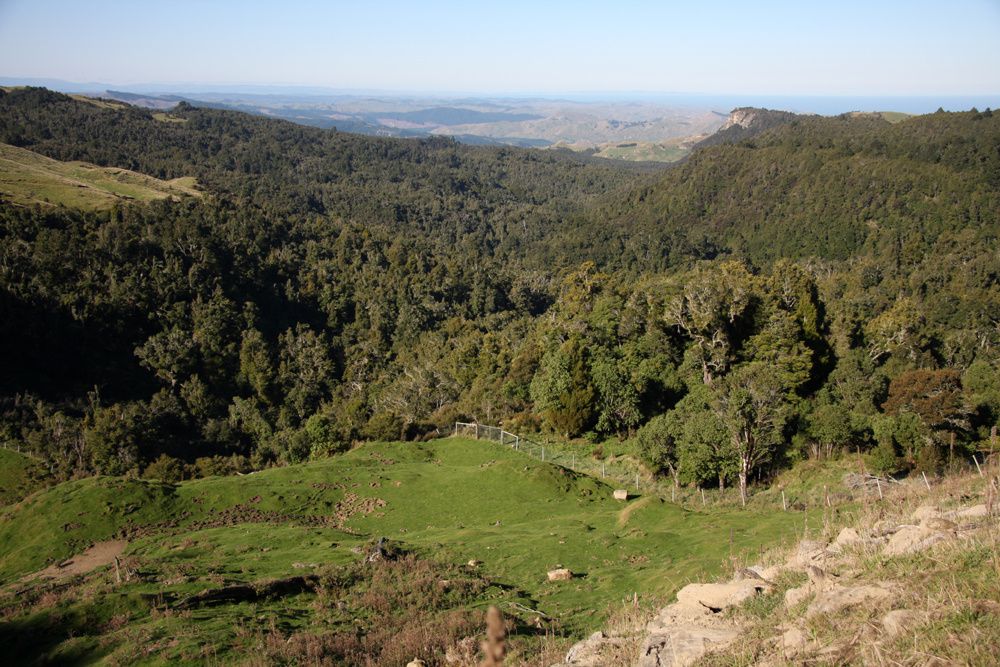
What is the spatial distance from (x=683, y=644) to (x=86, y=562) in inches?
842

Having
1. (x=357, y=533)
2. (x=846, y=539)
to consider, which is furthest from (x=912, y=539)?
(x=357, y=533)

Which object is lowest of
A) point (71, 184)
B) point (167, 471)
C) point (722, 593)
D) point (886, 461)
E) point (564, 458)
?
point (167, 471)

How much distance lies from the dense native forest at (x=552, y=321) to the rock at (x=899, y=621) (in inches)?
338

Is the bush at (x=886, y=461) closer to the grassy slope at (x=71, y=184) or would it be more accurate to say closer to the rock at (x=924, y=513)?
the rock at (x=924, y=513)

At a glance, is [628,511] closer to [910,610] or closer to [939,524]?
[939,524]

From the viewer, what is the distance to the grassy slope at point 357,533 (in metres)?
13.4

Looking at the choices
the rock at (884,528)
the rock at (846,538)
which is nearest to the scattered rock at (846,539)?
the rock at (846,538)

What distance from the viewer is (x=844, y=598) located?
7113mm

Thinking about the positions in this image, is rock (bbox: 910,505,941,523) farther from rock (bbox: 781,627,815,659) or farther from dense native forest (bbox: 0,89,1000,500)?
rock (bbox: 781,627,815,659)

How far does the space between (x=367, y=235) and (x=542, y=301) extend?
3890 cm

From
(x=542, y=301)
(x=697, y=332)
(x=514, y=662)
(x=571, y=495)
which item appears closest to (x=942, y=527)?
(x=514, y=662)

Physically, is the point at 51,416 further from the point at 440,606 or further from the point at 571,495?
the point at 440,606

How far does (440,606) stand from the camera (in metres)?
14.0

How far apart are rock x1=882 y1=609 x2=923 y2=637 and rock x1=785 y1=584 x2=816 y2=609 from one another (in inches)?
65.6
